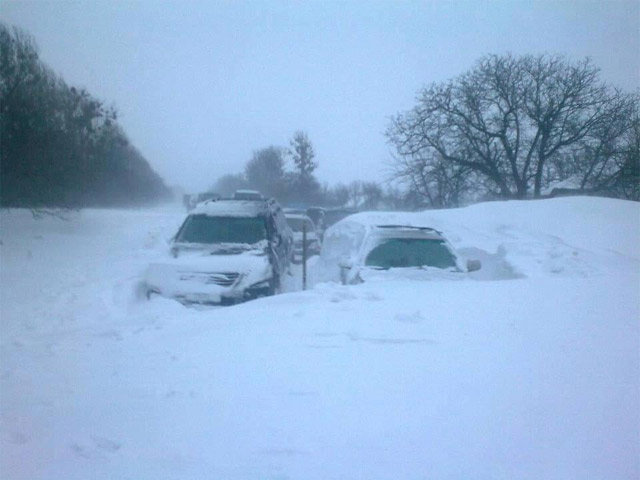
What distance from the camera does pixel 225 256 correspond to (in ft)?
26.9

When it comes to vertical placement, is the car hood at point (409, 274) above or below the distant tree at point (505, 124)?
below

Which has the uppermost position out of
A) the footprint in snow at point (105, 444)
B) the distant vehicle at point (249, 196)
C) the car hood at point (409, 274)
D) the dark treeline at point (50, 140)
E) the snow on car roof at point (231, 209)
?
the dark treeline at point (50, 140)

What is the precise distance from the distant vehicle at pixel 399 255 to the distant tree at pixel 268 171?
8315mm

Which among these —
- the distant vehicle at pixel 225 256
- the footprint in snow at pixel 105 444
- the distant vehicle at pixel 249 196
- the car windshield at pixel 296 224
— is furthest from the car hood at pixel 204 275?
the car windshield at pixel 296 224

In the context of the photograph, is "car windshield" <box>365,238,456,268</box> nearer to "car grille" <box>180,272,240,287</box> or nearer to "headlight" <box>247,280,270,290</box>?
"headlight" <box>247,280,270,290</box>

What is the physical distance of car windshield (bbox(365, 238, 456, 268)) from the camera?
7918 mm

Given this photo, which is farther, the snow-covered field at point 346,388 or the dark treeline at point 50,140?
the dark treeline at point 50,140

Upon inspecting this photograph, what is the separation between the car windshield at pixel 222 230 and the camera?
9305 millimetres

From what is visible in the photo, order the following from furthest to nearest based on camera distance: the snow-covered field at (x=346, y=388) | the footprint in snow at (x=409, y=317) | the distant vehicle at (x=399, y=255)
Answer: the distant vehicle at (x=399, y=255) → the footprint in snow at (x=409, y=317) → the snow-covered field at (x=346, y=388)

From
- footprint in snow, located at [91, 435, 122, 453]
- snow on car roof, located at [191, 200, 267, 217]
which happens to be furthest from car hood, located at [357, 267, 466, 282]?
footprint in snow, located at [91, 435, 122, 453]

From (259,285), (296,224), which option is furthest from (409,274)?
(296,224)

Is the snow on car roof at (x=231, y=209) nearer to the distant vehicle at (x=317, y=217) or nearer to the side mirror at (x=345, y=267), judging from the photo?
the side mirror at (x=345, y=267)

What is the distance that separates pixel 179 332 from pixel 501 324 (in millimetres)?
2728

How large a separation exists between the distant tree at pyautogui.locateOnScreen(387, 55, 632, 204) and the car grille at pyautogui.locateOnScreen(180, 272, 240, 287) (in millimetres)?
6369
